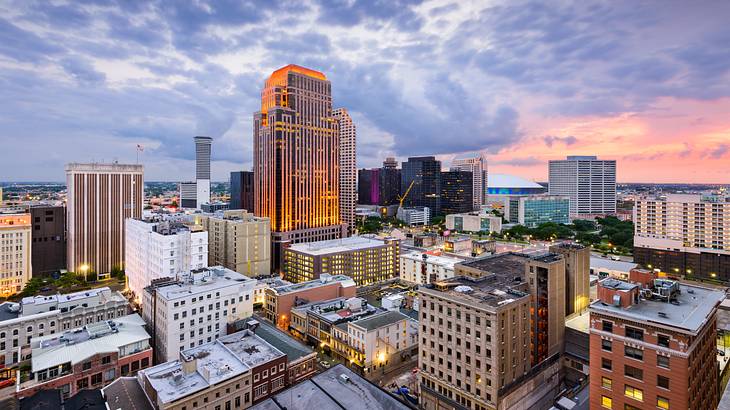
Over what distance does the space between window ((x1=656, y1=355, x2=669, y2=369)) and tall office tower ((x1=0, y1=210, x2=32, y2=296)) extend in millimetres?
146637

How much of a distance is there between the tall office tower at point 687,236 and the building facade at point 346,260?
8938 cm

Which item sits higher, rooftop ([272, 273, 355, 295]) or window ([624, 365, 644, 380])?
window ([624, 365, 644, 380])

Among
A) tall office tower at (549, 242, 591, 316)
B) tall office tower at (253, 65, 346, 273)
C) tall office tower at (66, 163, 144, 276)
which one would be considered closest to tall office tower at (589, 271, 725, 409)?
tall office tower at (549, 242, 591, 316)

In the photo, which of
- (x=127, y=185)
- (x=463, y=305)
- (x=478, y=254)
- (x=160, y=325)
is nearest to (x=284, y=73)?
(x=127, y=185)

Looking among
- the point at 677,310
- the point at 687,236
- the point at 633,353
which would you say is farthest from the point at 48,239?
the point at 687,236

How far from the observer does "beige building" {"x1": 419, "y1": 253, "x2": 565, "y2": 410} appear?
52969mm

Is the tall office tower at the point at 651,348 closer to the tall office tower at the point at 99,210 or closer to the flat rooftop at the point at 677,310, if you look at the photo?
the flat rooftop at the point at 677,310

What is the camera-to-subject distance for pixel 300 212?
166m

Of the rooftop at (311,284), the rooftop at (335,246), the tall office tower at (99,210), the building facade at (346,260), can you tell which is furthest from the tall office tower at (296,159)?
the rooftop at (311,284)

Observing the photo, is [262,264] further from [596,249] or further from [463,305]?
[596,249]

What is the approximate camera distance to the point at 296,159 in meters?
164

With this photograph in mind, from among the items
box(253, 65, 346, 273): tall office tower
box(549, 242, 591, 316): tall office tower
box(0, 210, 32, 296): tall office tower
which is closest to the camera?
box(549, 242, 591, 316): tall office tower

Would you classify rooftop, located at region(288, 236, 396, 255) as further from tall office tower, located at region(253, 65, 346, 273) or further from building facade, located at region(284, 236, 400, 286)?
tall office tower, located at region(253, 65, 346, 273)

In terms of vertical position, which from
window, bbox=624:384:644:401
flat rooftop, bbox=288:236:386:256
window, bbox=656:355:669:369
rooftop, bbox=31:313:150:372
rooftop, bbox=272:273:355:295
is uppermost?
window, bbox=656:355:669:369
